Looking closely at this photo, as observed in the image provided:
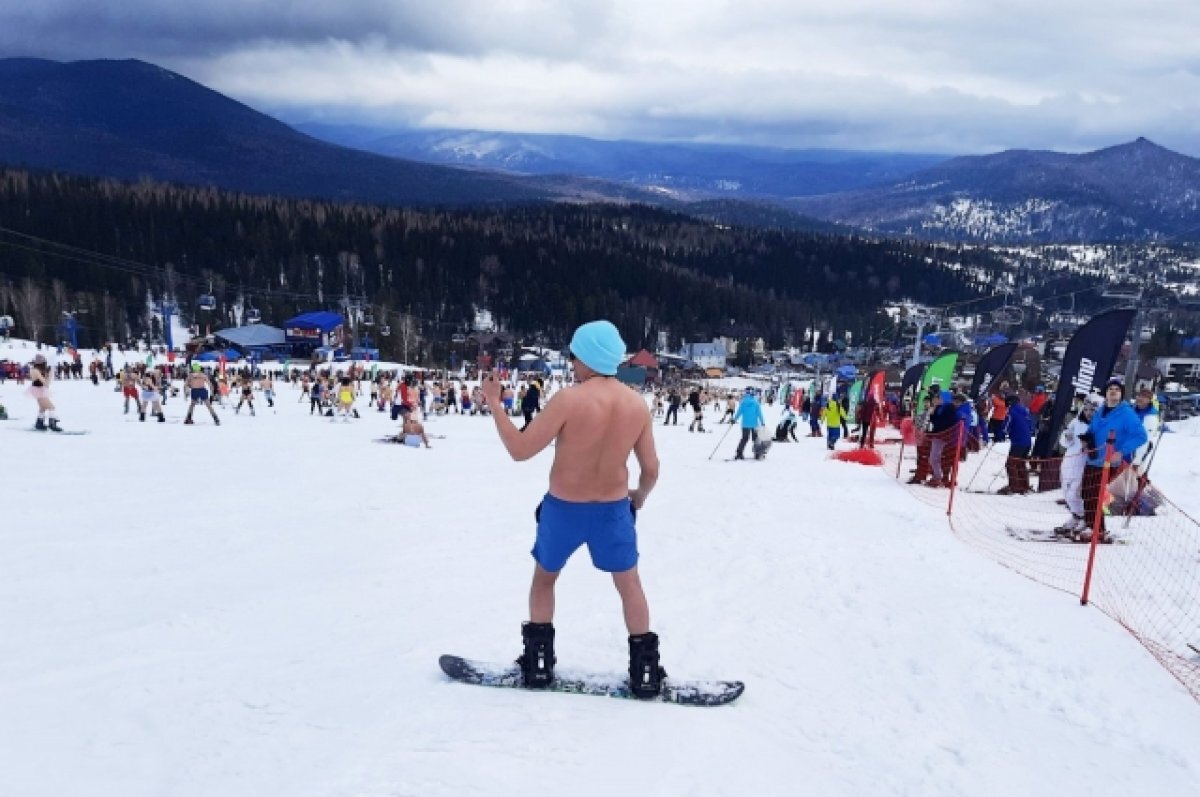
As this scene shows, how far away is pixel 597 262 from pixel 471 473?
110 meters

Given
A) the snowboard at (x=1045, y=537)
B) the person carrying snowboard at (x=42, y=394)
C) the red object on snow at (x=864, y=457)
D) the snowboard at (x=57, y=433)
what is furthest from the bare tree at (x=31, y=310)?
the snowboard at (x=1045, y=537)

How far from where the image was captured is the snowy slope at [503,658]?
8.41 feet

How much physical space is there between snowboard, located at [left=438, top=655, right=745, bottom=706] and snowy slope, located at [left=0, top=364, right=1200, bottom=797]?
67 mm

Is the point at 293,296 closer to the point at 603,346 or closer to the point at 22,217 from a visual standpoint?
the point at 22,217

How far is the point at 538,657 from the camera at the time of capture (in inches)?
126

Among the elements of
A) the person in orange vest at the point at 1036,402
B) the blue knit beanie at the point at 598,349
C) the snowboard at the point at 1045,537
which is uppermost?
the blue knit beanie at the point at 598,349

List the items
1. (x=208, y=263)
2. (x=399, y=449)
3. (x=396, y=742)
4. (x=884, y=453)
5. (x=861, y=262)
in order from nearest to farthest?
(x=396, y=742) < (x=399, y=449) < (x=884, y=453) < (x=208, y=263) < (x=861, y=262)

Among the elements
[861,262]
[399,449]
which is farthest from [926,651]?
[861,262]

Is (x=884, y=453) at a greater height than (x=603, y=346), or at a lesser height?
lesser

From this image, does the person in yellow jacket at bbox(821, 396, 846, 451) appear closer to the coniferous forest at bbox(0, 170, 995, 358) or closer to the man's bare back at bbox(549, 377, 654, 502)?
the man's bare back at bbox(549, 377, 654, 502)

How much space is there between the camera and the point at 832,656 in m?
3.87

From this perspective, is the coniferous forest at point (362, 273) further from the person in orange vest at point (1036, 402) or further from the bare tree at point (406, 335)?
the person in orange vest at point (1036, 402)

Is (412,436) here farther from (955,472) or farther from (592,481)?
(592,481)

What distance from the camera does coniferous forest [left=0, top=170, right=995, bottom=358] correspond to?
269 ft
